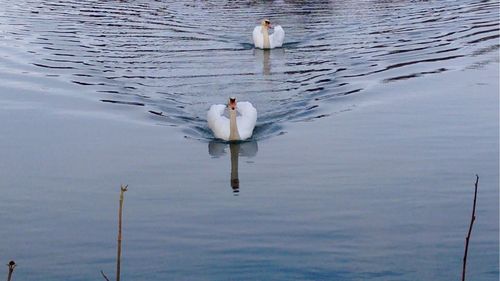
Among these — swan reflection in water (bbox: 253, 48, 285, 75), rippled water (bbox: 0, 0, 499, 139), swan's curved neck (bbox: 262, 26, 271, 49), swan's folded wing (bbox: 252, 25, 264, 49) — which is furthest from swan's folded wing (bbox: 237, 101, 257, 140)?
swan's folded wing (bbox: 252, 25, 264, 49)

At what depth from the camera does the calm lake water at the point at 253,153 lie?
11016 mm

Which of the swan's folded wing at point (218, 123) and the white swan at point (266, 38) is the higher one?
the white swan at point (266, 38)

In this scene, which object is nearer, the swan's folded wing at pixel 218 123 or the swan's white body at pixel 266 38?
the swan's folded wing at pixel 218 123

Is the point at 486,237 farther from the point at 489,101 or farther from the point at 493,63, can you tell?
the point at 493,63

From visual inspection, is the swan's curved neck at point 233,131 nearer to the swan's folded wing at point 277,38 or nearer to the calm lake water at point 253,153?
the calm lake water at point 253,153

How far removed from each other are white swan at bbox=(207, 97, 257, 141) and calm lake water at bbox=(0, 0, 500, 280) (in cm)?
31

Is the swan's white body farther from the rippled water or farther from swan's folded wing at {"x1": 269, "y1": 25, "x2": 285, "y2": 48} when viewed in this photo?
the rippled water

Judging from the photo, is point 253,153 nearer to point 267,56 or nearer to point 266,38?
point 267,56

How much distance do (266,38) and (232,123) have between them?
33.2 ft

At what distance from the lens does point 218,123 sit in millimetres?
16703

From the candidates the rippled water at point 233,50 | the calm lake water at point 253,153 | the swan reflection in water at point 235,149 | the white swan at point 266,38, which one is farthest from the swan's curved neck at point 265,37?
the swan reflection in water at point 235,149

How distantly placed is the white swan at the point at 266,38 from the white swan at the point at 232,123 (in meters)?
9.54

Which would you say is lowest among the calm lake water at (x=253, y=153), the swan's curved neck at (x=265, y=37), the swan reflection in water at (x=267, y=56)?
the calm lake water at (x=253, y=153)

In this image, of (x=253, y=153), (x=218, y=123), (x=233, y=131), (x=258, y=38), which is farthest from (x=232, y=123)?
(x=258, y=38)
